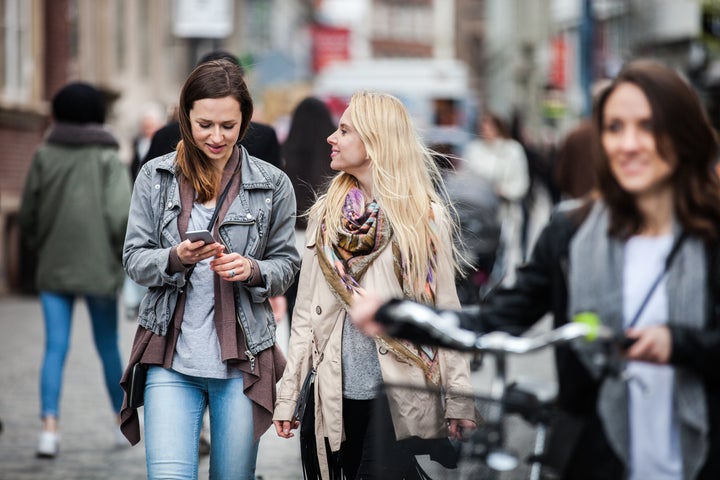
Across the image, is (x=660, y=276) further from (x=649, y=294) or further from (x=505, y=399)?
(x=505, y=399)

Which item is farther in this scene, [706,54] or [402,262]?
[706,54]

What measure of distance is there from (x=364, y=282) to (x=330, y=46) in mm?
52247

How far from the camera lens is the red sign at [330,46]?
5509 centimetres

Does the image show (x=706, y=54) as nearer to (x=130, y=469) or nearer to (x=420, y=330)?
(x=130, y=469)

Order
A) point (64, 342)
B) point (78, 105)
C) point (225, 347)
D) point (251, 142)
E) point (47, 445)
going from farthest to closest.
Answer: point (78, 105) < point (64, 342) < point (47, 445) < point (251, 142) < point (225, 347)

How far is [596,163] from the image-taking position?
302 cm

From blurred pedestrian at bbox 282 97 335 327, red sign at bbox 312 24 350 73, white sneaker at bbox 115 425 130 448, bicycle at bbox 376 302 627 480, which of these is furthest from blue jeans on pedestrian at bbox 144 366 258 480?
Answer: red sign at bbox 312 24 350 73

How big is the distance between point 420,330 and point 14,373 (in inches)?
296

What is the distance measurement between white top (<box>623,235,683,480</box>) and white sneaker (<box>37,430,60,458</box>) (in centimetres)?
478

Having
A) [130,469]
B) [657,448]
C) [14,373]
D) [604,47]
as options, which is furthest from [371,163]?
[604,47]

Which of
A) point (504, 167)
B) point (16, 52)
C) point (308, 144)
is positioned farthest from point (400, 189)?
point (16, 52)

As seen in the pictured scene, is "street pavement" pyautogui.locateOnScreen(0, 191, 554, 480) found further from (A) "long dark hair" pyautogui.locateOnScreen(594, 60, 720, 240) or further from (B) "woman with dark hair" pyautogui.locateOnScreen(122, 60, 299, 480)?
(A) "long dark hair" pyautogui.locateOnScreen(594, 60, 720, 240)

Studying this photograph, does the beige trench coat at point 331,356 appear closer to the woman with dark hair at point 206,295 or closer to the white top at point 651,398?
the woman with dark hair at point 206,295

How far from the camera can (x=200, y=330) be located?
4.27m
